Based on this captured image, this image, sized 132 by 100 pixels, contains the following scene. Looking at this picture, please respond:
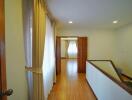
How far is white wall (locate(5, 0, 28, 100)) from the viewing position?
4.94 ft

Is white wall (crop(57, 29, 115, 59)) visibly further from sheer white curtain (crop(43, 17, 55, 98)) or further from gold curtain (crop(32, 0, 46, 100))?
gold curtain (crop(32, 0, 46, 100))

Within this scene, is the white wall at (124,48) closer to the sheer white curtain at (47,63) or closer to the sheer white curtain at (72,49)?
the sheer white curtain at (47,63)

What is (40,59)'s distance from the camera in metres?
2.41

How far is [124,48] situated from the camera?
6316 mm

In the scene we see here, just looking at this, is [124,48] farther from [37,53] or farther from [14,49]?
[14,49]

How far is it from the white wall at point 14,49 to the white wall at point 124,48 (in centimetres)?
519

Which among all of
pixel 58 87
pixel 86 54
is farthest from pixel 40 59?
pixel 86 54

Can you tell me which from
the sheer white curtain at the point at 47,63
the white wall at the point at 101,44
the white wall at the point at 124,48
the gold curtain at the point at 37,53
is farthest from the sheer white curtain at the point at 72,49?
the gold curtain at the point at 37,53

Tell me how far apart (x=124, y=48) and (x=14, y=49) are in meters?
5.78

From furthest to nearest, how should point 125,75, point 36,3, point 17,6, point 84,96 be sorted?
1. point 125,75
2. point 84,96
3. point 36,3
4. point 17,6

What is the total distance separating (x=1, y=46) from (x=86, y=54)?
621 centimetres

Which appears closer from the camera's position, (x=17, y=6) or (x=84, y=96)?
(x=17, y=6)

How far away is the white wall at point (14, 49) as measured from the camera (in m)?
1.51

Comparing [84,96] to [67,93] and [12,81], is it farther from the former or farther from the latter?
[12,81]
